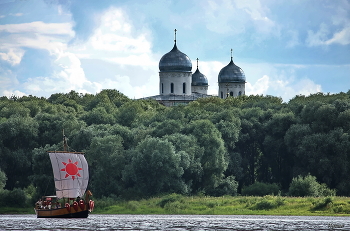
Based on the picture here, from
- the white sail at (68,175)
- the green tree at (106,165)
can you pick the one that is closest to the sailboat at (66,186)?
the white sail at (68,175)

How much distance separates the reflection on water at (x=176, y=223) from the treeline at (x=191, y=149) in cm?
1012

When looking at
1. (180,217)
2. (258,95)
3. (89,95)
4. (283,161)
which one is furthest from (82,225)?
(89,95)

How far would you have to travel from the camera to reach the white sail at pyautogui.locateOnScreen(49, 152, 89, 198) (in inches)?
3957

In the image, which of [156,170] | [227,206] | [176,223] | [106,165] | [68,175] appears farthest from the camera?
[106,165]

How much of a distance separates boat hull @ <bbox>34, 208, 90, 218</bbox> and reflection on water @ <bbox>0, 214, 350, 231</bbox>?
69cm

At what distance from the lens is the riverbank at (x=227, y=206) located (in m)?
97.8

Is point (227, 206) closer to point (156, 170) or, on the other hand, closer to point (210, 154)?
point (156, 170)

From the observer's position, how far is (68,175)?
101062 millimetres

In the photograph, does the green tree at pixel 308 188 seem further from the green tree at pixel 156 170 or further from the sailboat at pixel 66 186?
the sailboat at pixel 66 186

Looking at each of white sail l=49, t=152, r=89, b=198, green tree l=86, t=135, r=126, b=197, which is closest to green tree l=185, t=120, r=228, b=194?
green tree l=86, t=135, r=126, b=197

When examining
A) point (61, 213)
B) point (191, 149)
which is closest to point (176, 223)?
point (61, 213)

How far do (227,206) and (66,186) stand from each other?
15743 millimetres

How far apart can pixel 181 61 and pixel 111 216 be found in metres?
101

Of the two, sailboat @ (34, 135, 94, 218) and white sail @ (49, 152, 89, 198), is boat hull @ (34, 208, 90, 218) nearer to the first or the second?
sailboat @ (34, 135, 94, 218)
